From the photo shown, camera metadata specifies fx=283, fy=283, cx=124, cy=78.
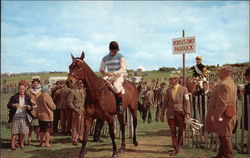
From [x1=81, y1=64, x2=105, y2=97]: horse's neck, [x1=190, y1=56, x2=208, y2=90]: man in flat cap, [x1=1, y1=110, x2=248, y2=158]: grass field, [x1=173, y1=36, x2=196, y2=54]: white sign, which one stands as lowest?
[x1=1, y1=110, x2=248, y2=158]: grass field

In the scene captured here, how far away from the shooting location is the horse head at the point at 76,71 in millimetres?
6707

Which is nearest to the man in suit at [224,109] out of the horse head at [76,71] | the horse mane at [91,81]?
the horse mane at [91,81]

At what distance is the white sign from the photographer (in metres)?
8.60

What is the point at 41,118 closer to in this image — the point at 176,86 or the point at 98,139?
the point at 98,139

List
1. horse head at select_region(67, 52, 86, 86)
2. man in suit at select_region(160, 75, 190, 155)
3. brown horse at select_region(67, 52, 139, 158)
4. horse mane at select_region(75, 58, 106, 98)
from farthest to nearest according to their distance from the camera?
man in suit at select_region(160, 75, 190, 155)
horse mane at select_region(75, 58, 106, 98)
brown horse at select_region(67, 52, 139, 158)
horse head at select_region(67, 52, 86, 86)

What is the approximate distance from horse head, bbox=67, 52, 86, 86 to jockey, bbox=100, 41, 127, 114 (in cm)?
106

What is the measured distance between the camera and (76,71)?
6.90 meters

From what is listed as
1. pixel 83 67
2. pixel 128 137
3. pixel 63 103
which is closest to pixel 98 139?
pixel 128 137

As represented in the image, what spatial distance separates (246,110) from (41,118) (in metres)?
6.18

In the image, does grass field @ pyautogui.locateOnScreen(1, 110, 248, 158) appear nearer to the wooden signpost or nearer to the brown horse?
the brown horse

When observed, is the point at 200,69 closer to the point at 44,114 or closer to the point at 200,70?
the point at 200,70

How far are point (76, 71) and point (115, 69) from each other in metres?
1.56

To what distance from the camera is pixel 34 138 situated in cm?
1081

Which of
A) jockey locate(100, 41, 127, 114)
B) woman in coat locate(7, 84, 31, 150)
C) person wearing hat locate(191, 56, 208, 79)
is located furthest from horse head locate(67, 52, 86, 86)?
person wearing hat locate(191, 56, 208, 79)
